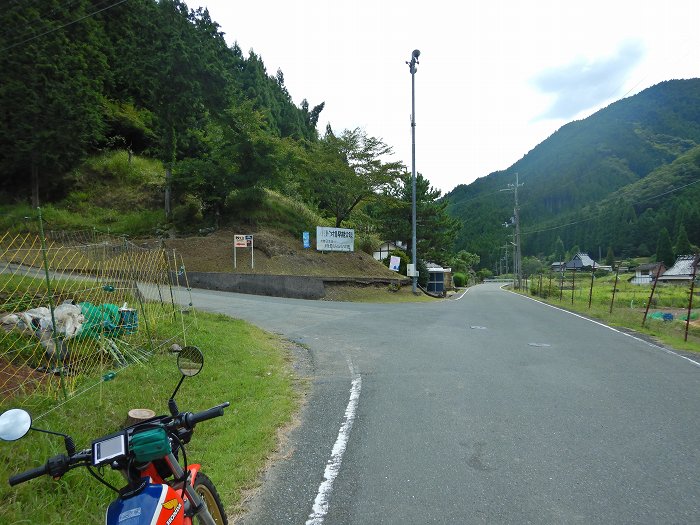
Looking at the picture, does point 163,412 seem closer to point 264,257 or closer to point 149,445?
point 149,445

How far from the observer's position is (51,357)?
5297 mm

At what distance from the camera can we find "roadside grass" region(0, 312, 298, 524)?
3014mm

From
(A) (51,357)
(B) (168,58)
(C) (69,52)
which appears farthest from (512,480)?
(C) (69,52)

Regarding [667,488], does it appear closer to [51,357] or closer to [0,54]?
[51,357]

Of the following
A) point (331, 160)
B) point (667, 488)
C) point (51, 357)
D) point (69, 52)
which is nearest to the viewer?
point (667, 488)

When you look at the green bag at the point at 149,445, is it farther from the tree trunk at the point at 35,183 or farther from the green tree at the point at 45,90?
the tree trunk at the point at 35,183

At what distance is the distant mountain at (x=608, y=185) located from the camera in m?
72.6

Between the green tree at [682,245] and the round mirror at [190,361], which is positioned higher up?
the green tree at [682,245]

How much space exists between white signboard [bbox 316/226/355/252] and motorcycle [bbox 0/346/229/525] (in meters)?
22.9

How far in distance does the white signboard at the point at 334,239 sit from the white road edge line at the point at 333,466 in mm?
19657

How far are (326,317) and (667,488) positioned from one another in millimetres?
11010

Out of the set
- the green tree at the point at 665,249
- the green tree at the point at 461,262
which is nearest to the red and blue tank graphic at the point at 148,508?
the green tree at the point at 461,262

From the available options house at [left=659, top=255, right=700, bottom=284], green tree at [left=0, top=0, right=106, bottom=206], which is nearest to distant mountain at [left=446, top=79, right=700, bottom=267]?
house at [left=659, top=255, right=700, bottom=284]

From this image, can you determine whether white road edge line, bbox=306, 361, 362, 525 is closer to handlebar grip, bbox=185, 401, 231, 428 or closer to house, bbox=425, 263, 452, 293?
handlebar grip, bbox=185, 401, 231, 428
